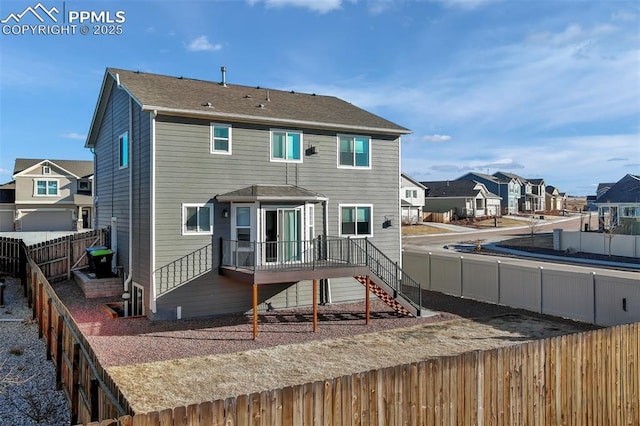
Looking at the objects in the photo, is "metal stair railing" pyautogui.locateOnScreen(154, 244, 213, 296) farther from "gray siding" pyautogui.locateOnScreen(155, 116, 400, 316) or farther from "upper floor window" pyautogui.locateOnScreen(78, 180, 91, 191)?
"upper floor window" pyautogui.locateOnScreen(78, 180, 91, 191)

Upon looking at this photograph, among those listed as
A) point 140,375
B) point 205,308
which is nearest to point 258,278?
point 205,308

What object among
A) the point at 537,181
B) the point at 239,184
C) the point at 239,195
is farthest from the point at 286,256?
the point at 537,181

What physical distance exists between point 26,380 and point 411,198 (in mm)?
54642

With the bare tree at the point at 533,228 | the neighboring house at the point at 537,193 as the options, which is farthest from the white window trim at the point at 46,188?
the neighboring house at the point at 537,193

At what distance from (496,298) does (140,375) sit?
12978 millimetres

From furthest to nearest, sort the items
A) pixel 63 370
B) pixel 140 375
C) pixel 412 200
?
pixel 412 200
pixel 140 375
pixel 63 370

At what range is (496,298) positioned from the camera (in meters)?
17.4

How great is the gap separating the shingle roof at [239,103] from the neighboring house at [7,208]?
34.1 meters

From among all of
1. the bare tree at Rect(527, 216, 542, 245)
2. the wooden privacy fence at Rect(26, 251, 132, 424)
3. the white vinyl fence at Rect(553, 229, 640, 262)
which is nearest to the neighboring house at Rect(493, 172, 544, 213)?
the bare tree at Rect(527, 216, 542, 245)

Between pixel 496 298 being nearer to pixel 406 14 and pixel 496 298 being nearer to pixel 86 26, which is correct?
pixel 406 14

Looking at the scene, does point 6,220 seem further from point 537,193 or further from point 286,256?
point 537,193

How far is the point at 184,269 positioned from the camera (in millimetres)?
14719

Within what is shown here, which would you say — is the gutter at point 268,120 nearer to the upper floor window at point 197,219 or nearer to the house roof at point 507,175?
the upper floor window at point 197,219

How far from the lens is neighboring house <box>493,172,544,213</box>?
82656 mm
